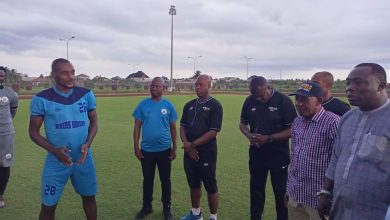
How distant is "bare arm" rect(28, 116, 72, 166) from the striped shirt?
8.03ft

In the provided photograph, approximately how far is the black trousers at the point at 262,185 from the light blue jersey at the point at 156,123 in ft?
4.38

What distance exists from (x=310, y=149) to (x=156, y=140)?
100 inches

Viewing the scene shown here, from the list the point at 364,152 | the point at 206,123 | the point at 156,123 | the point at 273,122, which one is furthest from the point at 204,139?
the point at 364,152

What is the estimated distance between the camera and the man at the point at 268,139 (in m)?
4.93

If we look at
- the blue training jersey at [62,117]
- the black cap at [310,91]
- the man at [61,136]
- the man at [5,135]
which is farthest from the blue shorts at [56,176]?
the black cap at [310,91]

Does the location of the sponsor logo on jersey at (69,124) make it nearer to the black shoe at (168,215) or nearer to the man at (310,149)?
the black shoe at (168,215)

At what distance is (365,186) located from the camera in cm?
275

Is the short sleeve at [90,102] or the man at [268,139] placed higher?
the short sleeve at [90,102]

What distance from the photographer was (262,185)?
16.9 ft

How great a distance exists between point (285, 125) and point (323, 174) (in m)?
1.38

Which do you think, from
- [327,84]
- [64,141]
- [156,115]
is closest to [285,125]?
[327,84]

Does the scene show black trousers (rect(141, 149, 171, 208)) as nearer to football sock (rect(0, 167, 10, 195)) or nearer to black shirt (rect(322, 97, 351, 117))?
football sock (rect(0, 167, 10, 195))

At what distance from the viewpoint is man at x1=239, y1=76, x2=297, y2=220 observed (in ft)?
16.2

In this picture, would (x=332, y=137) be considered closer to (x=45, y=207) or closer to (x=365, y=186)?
(x=365, y=186)
